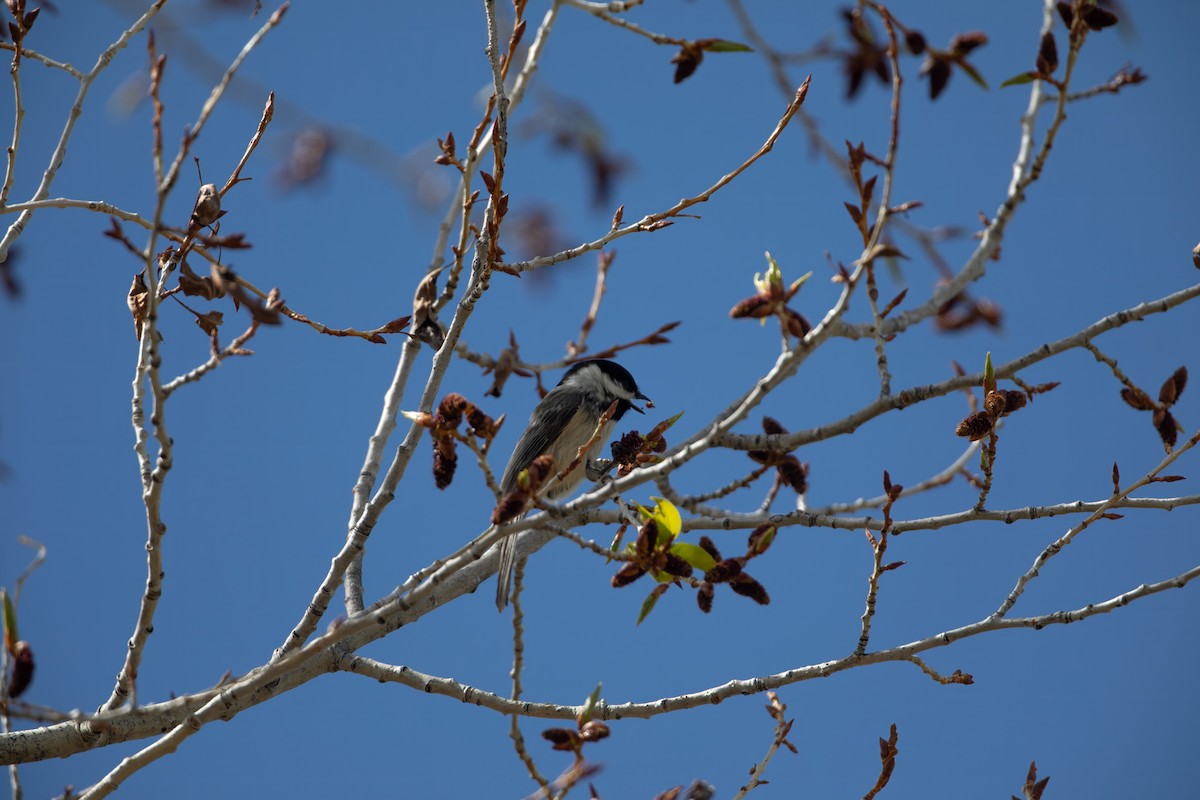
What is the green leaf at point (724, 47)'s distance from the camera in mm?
2318

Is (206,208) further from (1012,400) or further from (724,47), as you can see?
(1012,400)

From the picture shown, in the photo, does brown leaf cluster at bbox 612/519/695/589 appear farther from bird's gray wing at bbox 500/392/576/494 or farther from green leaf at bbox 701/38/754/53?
bird's gray wing at bbox 500/392/576/494

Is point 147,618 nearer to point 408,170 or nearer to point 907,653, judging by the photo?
point 408,170

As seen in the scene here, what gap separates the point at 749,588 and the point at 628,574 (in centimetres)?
28

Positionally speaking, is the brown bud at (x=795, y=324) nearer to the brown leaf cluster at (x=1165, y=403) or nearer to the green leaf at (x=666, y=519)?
the green leaf at (x=666, y=519)

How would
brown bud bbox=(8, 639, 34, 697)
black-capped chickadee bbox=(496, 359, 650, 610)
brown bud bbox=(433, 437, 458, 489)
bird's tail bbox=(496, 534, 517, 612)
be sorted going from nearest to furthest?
brown bud bbox=(8, 639, 34, 697), brown bud bbox=(433, 437, 458, 489), bird's tail bbox=(496, 534, 517, 612), black-capped chickadee bbox=(496, 359, 650, 610)

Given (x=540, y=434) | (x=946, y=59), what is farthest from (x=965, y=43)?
(x=540, y=434)

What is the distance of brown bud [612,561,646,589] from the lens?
7.20ft

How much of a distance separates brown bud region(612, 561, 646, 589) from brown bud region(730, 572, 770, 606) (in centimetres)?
22

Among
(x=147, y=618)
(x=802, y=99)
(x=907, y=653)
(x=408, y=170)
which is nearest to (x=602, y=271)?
(x=408, y=170)

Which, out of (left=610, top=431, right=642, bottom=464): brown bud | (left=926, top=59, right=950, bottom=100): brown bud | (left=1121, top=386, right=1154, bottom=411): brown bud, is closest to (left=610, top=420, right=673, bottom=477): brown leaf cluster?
(left=610, top=431, right=642, bottom=464): brown bud

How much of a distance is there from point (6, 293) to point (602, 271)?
2.22 metres

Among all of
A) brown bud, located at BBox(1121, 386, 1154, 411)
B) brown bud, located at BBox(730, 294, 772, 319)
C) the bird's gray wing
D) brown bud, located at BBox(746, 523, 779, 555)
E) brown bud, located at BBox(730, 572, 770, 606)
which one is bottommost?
brown bud, located at BBox(730, 572, 770, 606)

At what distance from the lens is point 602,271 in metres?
4.18
